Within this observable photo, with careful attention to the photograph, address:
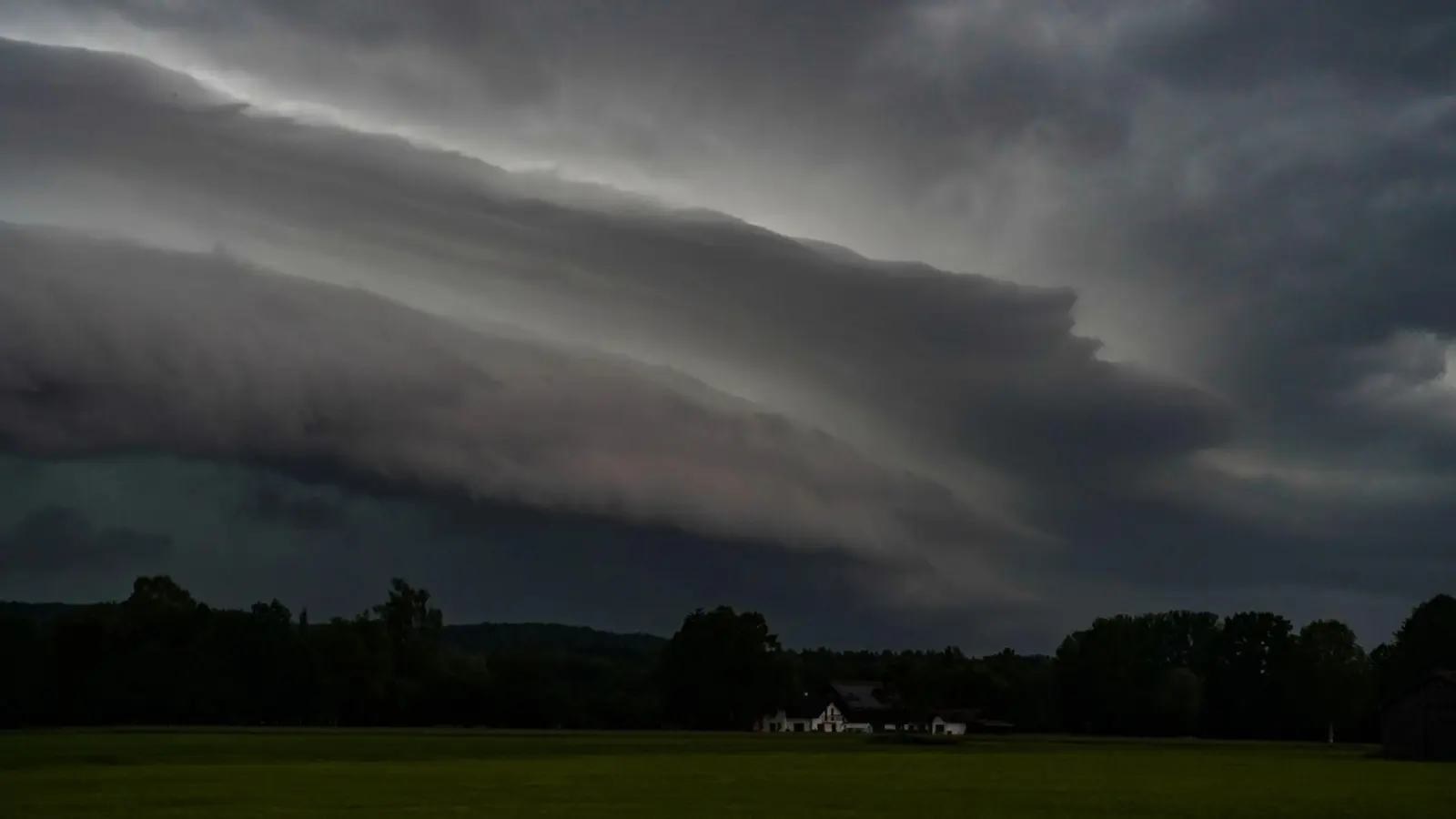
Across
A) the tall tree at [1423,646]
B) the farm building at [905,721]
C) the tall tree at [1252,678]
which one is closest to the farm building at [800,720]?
the farm building at [905,721]

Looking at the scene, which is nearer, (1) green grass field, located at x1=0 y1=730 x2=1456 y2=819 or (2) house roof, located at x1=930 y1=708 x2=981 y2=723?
(1) green grass field, located at x1=0 y1=730 x2=1456 y2=819

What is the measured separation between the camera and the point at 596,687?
182m

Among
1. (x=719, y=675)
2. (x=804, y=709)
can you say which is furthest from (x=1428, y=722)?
(x=804, y=709)

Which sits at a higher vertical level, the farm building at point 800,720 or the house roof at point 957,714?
the house roof at point 957,714

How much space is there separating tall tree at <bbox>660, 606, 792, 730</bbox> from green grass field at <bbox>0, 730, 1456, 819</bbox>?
66918 millimetres

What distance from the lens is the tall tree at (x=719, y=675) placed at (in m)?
164

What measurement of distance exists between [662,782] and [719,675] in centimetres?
11160

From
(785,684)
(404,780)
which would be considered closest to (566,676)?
(785,684)

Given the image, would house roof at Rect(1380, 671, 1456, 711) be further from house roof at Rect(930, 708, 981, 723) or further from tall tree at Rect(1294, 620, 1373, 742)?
house roof at Rect(930, 708, 981, 723)

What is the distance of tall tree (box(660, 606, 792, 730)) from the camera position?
164m

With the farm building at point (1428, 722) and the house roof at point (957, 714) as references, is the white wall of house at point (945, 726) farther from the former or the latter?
the farm building at point (1428, 722)

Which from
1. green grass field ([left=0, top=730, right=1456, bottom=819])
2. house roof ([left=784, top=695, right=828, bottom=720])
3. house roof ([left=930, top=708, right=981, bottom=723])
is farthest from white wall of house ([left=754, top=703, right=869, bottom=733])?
green grass field ([left=0, top=730, right=1456, bottom=819])

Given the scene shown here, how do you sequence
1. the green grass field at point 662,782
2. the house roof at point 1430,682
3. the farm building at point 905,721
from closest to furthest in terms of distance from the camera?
the green grass field at point 662,782, the house roof at point 1430,682, the farm building at point 905,721

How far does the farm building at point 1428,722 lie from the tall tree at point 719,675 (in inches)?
2984
